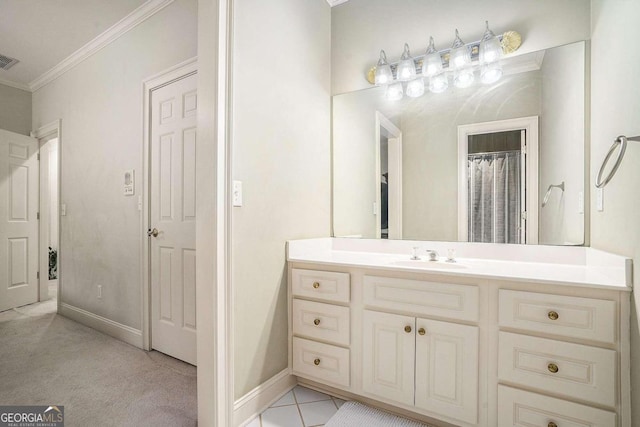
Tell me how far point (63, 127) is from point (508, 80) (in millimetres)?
4160

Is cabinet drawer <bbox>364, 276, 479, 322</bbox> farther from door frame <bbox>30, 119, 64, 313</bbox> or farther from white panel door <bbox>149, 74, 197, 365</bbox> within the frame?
door frame <bbox>30, 119, 64, 313</bbox>

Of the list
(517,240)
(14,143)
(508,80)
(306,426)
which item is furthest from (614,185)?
(14,143)

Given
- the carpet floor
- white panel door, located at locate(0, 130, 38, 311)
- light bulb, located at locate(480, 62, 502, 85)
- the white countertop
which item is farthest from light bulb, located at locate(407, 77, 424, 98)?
white panel door, located at locate(0, 130, 38, 311)

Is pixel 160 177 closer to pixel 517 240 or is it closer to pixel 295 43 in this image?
Result: pixel 295 43

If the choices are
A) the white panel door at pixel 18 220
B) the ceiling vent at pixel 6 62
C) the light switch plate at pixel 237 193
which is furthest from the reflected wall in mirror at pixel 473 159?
the white panel door at pixel 18 220

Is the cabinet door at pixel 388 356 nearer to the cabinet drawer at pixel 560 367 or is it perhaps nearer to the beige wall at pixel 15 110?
the cabinet drawer at pixel 560 367

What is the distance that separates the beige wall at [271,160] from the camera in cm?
154

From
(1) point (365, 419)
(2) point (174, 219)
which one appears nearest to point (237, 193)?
(2) point (174, 219)

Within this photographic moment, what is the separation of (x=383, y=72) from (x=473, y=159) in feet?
2.74

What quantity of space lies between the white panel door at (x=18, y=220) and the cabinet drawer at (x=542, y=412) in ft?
15.7

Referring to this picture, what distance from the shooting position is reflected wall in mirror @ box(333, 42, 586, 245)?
5.26 feet

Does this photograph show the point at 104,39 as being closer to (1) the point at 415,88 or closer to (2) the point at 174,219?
(2) the point at 174,219

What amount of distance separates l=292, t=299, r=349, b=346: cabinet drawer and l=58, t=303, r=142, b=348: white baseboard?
1483 millimetres

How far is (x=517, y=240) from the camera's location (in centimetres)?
170
